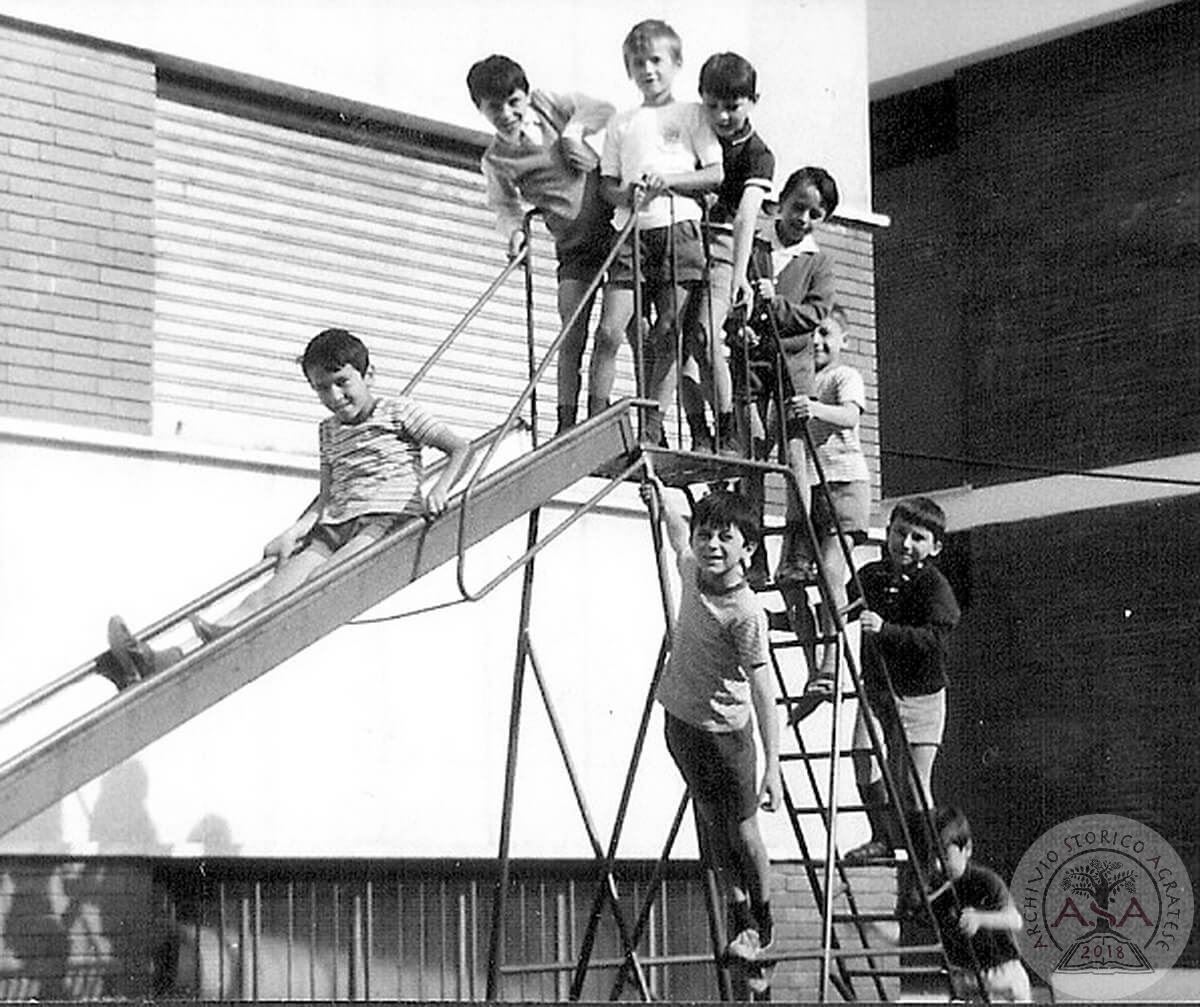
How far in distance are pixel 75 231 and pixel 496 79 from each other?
2263mm

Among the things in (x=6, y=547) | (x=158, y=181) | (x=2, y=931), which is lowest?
(x=2, y=931)

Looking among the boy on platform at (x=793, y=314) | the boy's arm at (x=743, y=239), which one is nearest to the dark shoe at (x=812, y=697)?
the boy on platform at (x=793, y=314)

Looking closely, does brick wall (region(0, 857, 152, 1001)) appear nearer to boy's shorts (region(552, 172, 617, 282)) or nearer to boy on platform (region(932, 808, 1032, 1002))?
boy's shorts (region(552, 172, 617, 282))

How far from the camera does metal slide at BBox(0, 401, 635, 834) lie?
7121mm

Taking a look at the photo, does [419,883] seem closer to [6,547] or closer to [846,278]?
[6,547]

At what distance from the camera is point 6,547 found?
32.9 feet

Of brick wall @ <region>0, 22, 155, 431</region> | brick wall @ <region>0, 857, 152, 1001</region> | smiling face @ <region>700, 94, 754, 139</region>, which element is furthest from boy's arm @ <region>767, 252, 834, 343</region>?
brick wall @ <region>0, 857, 152, 1001</region>

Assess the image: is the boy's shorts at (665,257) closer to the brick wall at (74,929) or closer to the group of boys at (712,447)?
the group of boys at (712,447)

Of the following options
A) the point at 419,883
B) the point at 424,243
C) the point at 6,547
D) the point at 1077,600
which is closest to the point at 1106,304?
the point at 1077,600

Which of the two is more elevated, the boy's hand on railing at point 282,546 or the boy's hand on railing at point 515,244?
the boy's hand on railing at point 515,244

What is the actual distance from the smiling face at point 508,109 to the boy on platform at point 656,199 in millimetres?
478

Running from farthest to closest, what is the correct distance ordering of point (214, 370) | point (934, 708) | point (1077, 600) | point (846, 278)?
point (1077, 600) → point (846, 278) → point (214, 370) → point (934, 708)

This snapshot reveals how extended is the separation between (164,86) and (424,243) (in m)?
1.66

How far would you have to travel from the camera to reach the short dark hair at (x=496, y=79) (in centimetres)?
916
